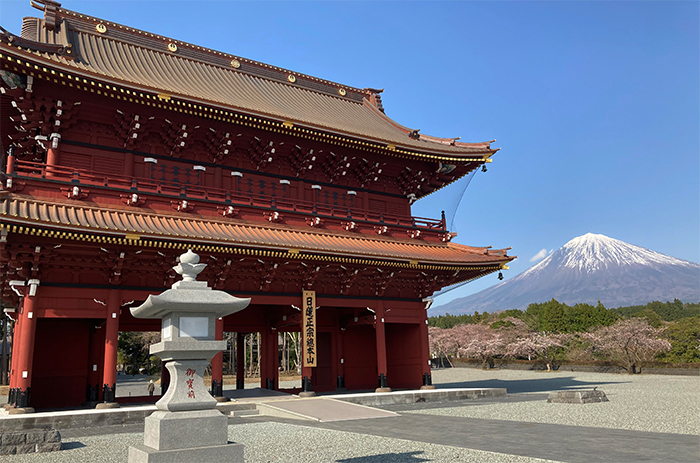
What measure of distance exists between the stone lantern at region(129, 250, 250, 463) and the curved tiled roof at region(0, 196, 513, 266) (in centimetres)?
659

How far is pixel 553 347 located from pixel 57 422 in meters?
43.7

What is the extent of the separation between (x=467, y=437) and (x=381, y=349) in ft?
28.7

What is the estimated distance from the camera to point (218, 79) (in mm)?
20594

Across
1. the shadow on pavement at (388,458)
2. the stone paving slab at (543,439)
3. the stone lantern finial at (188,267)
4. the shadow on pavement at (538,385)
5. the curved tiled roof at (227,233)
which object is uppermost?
the curved tiled roof at (227,233)

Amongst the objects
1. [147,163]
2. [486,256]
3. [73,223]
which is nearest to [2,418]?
[73,223]

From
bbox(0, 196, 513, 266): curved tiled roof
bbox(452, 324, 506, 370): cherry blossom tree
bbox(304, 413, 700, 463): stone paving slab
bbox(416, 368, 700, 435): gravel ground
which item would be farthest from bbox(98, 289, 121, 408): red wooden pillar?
bbox(452, 324, 506, 370): cherry blossom tree

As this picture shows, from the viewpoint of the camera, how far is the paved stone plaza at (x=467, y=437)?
8.21m

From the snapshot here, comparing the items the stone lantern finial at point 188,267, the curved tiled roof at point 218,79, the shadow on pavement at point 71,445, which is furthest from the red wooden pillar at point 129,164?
the stone lantern finial at point 188,267

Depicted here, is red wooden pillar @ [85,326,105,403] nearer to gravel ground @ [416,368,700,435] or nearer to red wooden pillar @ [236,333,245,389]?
red wooden pillar @ [236,333,245,389]

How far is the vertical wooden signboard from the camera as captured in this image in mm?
17094

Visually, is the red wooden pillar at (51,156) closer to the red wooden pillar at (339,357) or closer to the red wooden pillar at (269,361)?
A: the red wooden pillar at (269,361)

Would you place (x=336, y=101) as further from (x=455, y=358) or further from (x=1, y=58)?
(x=455, y=358)

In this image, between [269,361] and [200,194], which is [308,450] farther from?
[269,361]

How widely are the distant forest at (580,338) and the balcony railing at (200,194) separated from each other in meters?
25.1
